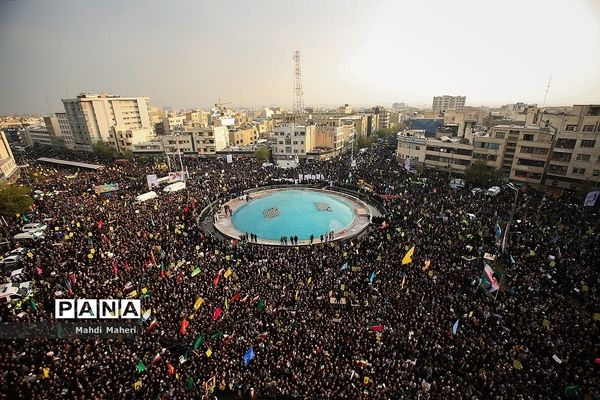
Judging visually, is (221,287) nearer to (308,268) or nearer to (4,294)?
(308,268)

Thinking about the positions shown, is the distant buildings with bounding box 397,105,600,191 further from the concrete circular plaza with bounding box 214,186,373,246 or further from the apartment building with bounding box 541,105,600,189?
the concrete circular plaza with bounding box 214,186,373,246

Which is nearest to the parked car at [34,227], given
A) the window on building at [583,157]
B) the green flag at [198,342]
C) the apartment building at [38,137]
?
the green flag at [198,342]

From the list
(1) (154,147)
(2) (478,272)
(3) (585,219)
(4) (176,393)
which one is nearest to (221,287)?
(4) (176,393)

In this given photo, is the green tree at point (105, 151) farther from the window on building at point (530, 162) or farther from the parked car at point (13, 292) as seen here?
the window on building at point (530, 162)

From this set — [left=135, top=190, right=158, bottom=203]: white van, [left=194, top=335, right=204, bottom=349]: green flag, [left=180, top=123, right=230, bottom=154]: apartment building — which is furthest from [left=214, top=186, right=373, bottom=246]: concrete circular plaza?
[left=180, top=123, right=230, bottom=154]: apartment building

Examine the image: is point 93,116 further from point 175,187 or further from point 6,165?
point 175,187
